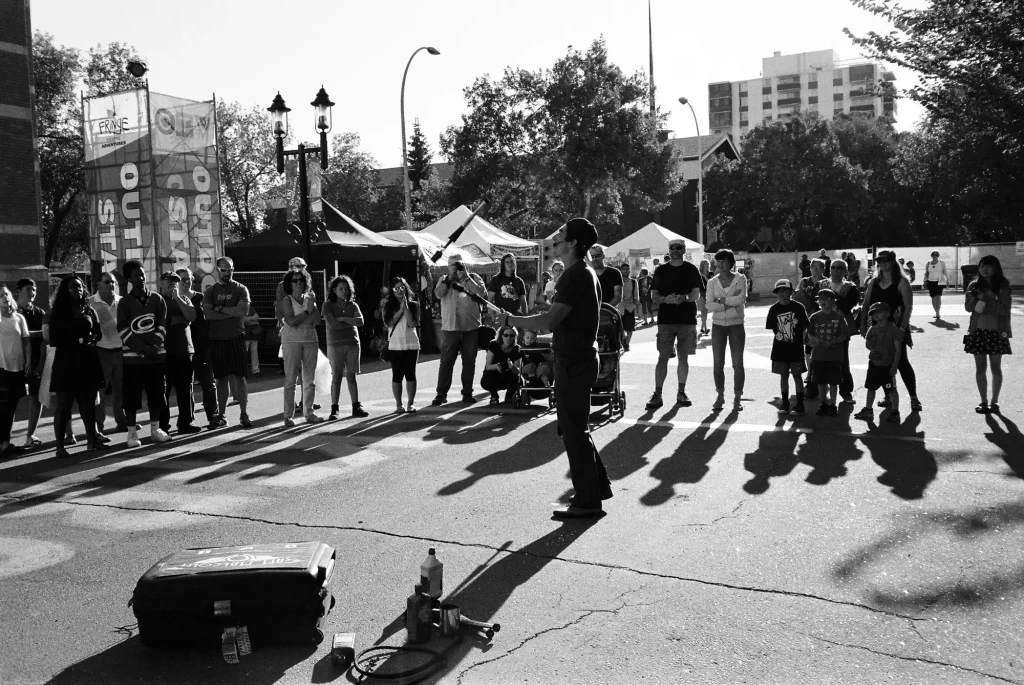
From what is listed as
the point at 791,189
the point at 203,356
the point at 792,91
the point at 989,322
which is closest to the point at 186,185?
the point at 203,356

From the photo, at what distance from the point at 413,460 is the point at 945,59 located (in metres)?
7.21

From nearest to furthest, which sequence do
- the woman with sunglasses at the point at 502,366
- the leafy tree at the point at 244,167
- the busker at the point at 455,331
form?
the woman with sunglasses at the point at 502,366 < the busker at the point at 455,331 < the leafy tree at the point at 244,167

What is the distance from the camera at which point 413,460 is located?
876 centimetres

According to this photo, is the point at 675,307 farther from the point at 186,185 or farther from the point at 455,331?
the point at 186,185

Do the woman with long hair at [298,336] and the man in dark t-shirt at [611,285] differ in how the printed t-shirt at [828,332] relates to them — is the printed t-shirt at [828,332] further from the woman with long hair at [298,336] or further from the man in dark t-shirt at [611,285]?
the woman with long hair at [298,336]

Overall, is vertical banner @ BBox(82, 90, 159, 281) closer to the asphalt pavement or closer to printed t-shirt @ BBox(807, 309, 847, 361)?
the asphalt pavement

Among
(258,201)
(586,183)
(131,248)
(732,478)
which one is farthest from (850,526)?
(258,201)

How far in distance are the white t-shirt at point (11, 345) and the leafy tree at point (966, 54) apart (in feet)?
32.1

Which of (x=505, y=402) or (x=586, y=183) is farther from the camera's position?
(x=586, y=183)

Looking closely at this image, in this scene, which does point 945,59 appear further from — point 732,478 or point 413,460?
point 413,460

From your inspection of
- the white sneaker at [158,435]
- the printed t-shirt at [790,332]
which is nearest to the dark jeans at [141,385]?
the white sneaker at [158,435]

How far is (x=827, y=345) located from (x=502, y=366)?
13.4 ft

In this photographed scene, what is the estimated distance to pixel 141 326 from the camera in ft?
32.4

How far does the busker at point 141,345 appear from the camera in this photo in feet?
32.4
